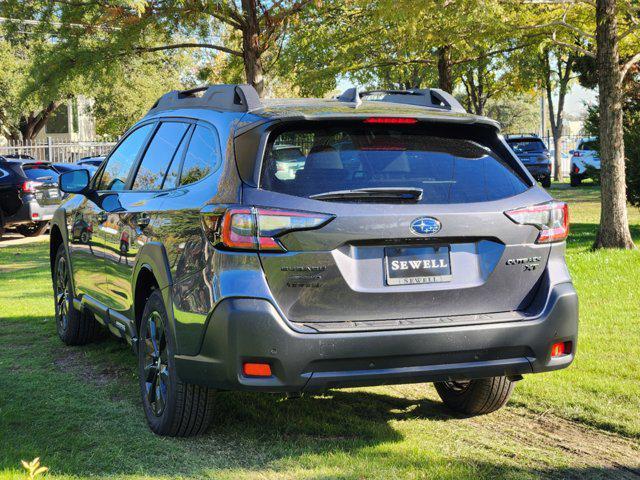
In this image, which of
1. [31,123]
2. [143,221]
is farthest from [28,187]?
[31,123]

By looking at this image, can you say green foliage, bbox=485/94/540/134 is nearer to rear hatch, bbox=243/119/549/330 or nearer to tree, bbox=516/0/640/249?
tree, bbox=516/0/640/249

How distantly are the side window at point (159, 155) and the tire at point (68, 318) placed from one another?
1.86 m

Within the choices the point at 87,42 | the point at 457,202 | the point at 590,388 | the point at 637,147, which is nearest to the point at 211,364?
the point at 457,202

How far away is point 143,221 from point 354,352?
1769 millimetres

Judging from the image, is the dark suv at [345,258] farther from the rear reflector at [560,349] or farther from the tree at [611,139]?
the tree at [611,139]

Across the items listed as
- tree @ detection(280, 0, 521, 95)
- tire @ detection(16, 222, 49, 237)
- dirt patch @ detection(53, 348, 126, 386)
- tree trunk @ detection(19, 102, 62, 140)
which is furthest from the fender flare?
tree trunk @ detection(19, 102, 62, 140)

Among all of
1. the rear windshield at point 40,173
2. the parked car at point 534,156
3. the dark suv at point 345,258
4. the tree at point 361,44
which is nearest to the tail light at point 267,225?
the dark suv at point 345,258

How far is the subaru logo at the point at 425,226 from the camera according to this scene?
4.37m

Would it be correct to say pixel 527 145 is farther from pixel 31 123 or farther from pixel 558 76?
pixel 31 123

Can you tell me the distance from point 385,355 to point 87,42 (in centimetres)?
1637

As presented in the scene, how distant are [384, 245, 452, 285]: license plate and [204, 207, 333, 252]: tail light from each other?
0.38 metres

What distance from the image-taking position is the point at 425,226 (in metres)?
4.39

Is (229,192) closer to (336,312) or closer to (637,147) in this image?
(336,312)

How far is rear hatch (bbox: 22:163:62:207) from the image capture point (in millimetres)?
20047
